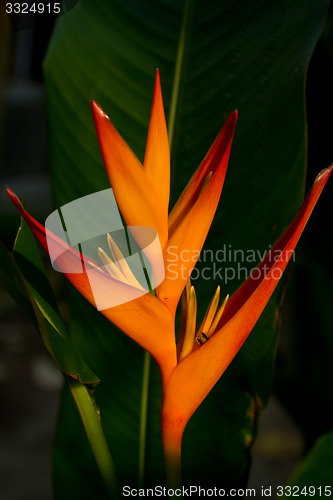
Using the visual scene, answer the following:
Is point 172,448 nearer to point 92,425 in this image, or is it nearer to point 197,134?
point 92,425

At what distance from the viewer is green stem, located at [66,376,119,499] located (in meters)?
0.27

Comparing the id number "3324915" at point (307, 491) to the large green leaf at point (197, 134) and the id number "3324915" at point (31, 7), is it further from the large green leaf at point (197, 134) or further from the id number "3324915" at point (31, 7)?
the id number "3324915" at point (31, 7)

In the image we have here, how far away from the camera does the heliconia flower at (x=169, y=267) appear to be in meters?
0.22

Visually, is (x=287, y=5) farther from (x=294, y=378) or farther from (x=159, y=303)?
(x=294, y=378)

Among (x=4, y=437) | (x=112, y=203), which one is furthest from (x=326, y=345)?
(x=4, y=437)

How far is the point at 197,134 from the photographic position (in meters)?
0.40

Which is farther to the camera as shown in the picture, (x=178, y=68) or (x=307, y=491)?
(x=178, y=68)

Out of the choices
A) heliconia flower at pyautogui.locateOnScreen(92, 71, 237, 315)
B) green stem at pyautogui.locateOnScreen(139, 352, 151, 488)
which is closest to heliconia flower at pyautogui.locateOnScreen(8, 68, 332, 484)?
heliconia flower at pyautogui.locateOnScreen(92, 71, 237, 315)

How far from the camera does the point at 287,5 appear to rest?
40 centimetres

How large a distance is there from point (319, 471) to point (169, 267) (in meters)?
0.16

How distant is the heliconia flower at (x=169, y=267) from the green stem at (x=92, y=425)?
38mm

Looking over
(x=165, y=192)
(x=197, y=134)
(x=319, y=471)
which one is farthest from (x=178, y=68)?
(x=319, y=471)

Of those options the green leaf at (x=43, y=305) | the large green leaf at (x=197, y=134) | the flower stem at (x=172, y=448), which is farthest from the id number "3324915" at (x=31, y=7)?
the flower stem at (x=172, y=448)

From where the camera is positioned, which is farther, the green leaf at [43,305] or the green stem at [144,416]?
the green stem at [144,416]
